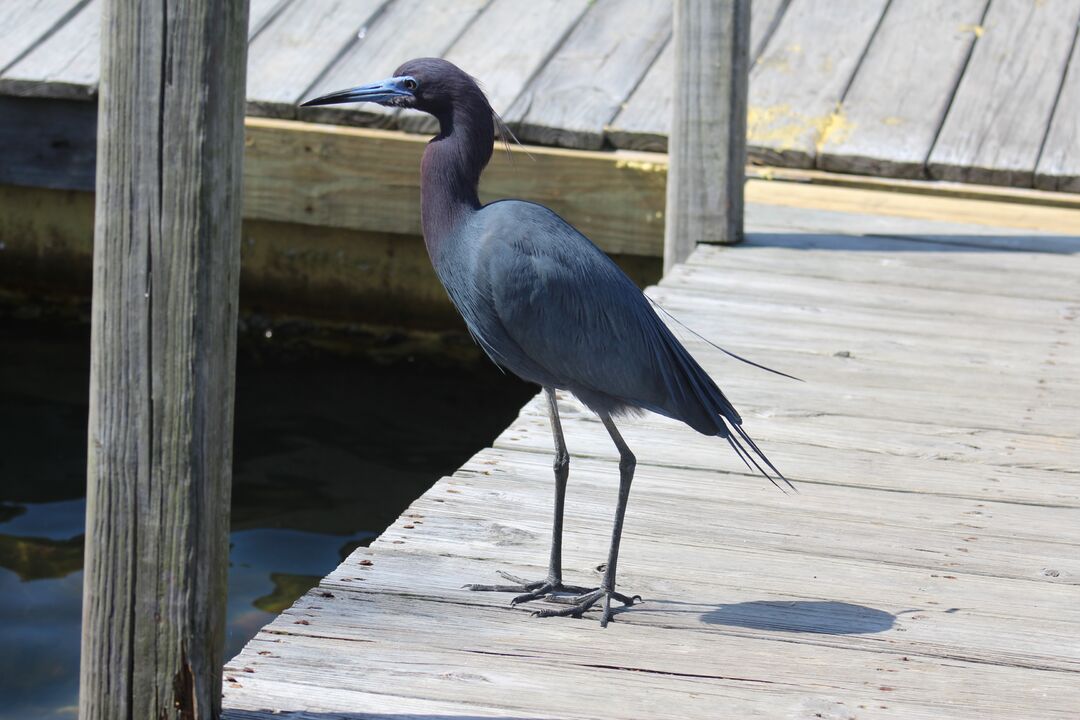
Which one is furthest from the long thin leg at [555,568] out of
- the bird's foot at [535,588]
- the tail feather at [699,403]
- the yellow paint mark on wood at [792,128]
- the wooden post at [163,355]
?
the yellow paint mark on wood at [792,128]

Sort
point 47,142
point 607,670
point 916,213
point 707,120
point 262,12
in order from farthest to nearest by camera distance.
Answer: point 262,12, point 47,142, point 916,213, point 707,120, point 607,670

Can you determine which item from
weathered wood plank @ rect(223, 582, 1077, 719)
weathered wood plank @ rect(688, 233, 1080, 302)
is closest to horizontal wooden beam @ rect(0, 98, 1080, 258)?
weathered wood plank @ rect(688, 233, 1080, 302)

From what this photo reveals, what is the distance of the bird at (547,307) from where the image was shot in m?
2.56

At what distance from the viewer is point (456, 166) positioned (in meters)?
2.66

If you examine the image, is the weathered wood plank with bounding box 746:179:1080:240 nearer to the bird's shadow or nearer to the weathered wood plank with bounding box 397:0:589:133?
the weathered wood plank with bounding box 397:0:589:133

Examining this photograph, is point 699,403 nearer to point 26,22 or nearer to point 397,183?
point 397,183

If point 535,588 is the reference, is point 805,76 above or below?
above

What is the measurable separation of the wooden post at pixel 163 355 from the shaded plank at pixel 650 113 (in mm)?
3394

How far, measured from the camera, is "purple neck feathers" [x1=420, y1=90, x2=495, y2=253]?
2.65 m

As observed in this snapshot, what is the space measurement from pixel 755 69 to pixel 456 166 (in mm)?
3502

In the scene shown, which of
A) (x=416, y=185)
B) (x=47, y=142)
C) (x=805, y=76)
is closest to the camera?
(x=416, y=185)

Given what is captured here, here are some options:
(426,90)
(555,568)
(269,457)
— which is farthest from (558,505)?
(269,457)

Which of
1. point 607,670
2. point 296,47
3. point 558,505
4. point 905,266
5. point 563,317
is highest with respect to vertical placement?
point 296,47

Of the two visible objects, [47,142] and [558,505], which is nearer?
[558,505]
